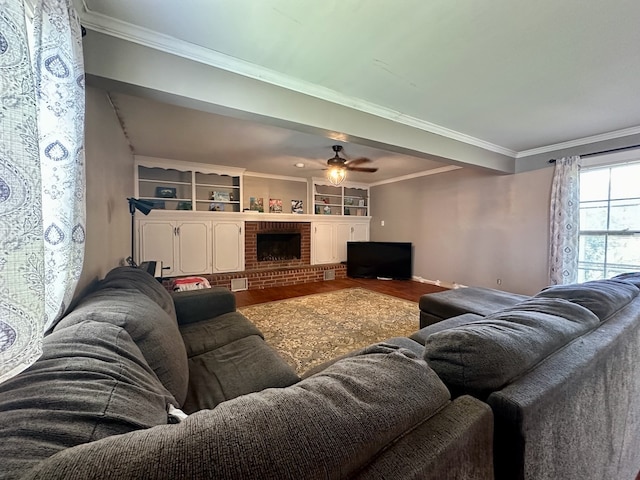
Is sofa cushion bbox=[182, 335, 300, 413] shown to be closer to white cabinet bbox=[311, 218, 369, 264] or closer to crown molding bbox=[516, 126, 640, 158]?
white cabinet bbox=[311, 218, 369, 264]

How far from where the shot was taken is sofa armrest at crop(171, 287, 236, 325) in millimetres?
2031

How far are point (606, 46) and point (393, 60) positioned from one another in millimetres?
1290

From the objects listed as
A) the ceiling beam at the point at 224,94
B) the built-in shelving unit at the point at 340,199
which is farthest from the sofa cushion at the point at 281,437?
the built-in shelving unit at the point at 340,199

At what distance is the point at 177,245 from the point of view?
4.50 metres

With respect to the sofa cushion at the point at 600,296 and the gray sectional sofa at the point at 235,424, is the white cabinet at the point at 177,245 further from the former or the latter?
the sofa cushion at the point at 600,296

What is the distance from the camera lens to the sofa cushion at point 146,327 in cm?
103

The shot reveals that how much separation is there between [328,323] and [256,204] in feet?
10.4

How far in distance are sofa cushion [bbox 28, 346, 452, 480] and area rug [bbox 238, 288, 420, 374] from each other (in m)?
1.76

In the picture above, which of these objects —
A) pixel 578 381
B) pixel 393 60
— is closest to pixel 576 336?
pixel 578 381

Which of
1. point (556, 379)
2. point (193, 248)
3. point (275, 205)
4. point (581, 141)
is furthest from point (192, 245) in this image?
point (581, 141)

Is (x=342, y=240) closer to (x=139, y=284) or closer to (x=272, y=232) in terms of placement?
(x=272, y=232)

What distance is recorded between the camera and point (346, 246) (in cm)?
625

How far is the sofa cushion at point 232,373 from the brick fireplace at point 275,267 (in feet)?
11.3

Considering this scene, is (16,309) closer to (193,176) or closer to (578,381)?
(578,381)
